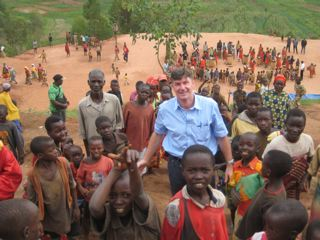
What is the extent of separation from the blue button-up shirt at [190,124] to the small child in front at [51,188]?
3.18 feet

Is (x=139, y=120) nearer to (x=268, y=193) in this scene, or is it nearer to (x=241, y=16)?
(x=268, y=193)

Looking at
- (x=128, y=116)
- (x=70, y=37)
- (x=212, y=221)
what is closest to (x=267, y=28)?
(x=70, y=37)

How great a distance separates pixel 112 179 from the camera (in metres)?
2.58

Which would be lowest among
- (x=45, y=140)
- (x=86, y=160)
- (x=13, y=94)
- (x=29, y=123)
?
(x=13, y=94)

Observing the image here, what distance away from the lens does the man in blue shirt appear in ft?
11.5

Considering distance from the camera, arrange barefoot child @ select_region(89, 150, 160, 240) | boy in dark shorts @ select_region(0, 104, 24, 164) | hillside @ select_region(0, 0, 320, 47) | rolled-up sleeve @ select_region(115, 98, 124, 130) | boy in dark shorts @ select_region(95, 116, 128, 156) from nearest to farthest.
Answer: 1. barefoot child @ select_region(89, 150, 160, 240)
2. boy in dark shorts @ select_region(95, 116, 128, 156)
3. rolled-up sleeve @ select_region(115, 98, 124, 130)
4. boy in dark shorts @ select_region(0, 104, 24, 164)
5. hillside @ select_region(0, 0, 320, 47)

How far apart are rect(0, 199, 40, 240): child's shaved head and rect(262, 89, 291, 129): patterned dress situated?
157 inches

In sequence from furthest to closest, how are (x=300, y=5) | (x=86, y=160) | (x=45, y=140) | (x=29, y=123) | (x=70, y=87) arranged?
(x=300, y=5) → (x=70, y=87) → (x=29, y=123) → (x=86, y=160) → (x=45, y=140)

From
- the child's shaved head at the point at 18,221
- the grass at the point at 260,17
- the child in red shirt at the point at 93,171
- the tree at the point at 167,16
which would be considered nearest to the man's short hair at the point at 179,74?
the child in red shirt at the point at 93,171

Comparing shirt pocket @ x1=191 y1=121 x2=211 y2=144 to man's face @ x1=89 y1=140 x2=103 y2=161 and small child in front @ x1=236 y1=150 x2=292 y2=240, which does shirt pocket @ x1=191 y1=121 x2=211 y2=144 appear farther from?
man's face @ x1=89 y1=140 x2=103 y2=161

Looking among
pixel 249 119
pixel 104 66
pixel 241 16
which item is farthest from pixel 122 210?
pixel 241 16

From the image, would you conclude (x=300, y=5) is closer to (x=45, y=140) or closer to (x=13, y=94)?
(x=13, y=94)

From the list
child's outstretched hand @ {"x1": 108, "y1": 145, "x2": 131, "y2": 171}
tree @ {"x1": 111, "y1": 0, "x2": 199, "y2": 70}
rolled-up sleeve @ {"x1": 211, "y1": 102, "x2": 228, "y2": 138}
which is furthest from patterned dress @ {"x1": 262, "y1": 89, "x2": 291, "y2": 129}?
tree @ {"x1": 111, "y1": 0, "x2": 199, "y2": 70}

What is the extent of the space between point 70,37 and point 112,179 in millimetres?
32258
